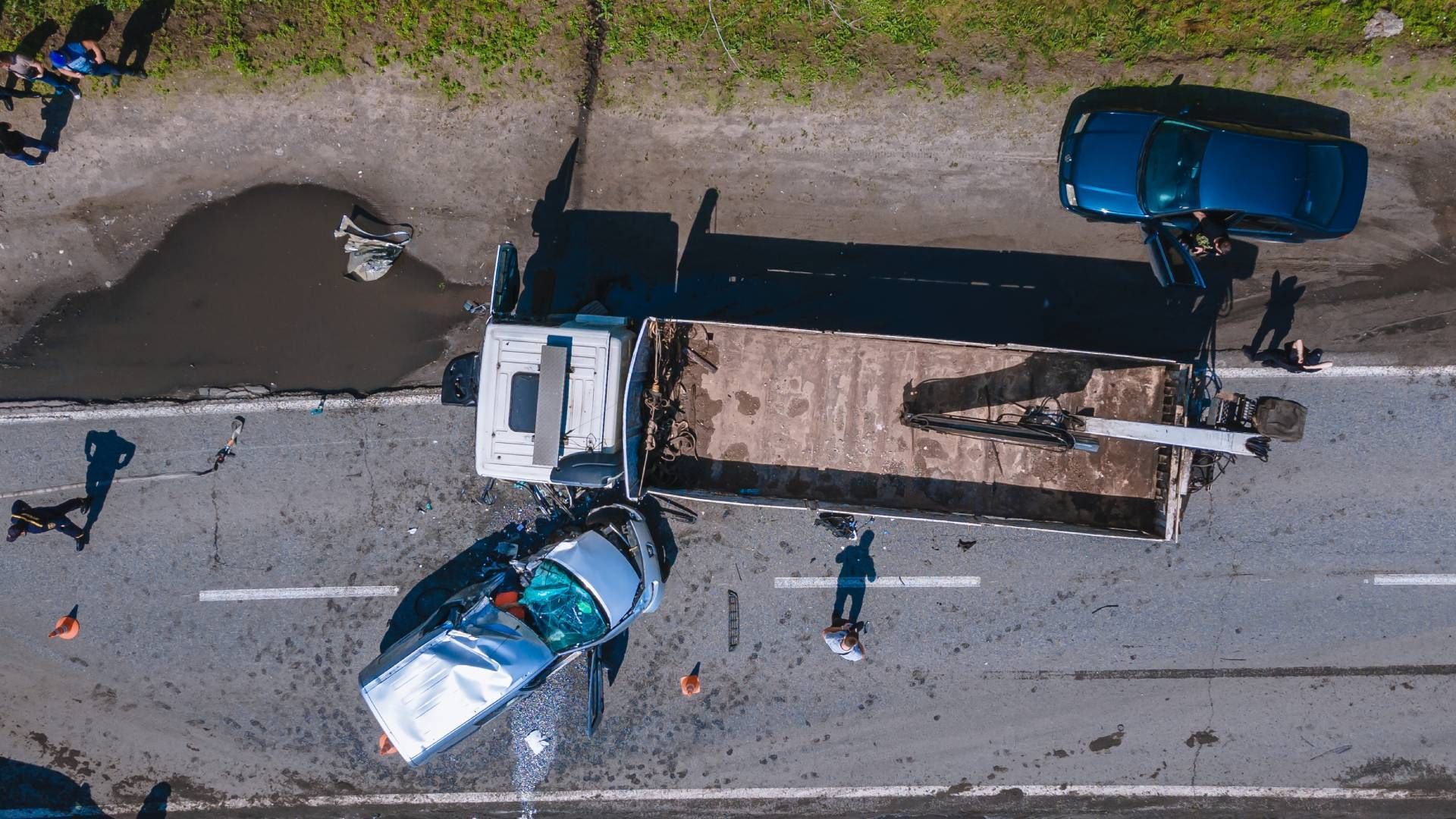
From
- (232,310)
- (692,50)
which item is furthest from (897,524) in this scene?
(232,310)

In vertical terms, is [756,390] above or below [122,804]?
above

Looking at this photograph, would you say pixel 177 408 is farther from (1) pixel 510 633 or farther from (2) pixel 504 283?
(1) pixel 510 633

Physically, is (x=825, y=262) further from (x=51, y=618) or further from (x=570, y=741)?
(x=51, y=618)

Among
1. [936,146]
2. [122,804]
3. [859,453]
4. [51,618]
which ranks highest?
[936,146]

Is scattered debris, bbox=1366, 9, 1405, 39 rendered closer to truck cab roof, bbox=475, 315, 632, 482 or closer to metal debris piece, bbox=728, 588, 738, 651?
truck cab roof, bbox=475, 315, 632, 482

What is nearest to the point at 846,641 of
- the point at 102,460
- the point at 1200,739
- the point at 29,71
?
the point at 1200,739

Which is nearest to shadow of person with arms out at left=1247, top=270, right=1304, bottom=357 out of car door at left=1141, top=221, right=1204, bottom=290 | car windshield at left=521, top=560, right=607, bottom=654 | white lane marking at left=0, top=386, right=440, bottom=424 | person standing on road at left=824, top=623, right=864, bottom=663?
car door at left=1141, top=221, right=1204, bottom=290

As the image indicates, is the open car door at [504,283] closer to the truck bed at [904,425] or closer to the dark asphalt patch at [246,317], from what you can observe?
the dark asphalt patch at [246,317]
